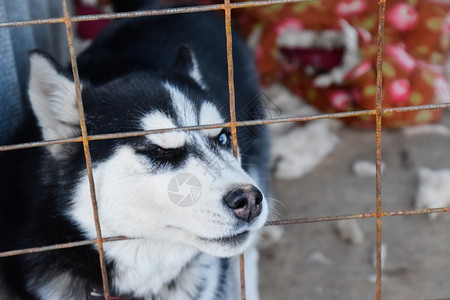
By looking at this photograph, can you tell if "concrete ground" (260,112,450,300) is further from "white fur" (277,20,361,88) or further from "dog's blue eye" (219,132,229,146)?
"dog's blue eye" (219,132,229,146)

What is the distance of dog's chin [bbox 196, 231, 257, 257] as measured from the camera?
6.06 ft

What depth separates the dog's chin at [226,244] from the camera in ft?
6.06

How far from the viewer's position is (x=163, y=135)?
190cm

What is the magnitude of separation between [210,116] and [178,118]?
15 centimetres

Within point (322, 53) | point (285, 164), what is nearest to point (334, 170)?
point (285, 164)

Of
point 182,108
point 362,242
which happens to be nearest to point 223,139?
point 182,108

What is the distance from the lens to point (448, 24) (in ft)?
14.1

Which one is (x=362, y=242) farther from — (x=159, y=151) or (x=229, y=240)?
(x=159, y=151)

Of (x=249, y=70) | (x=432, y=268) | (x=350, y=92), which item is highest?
(x=249, y=70)

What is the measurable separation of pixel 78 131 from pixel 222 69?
1.21 metres

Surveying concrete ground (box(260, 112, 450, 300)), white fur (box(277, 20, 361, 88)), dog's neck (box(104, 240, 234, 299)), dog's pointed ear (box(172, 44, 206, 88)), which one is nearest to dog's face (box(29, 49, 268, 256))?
dog's neck (box(104, 240, 234, 299))

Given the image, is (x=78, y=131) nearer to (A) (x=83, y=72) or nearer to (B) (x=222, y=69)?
(A) (x=83, y=72)

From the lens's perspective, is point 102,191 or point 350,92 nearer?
point 102,191

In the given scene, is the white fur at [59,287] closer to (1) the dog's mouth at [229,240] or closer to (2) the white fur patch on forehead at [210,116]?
(1) the dog's mouth at [229,240]
